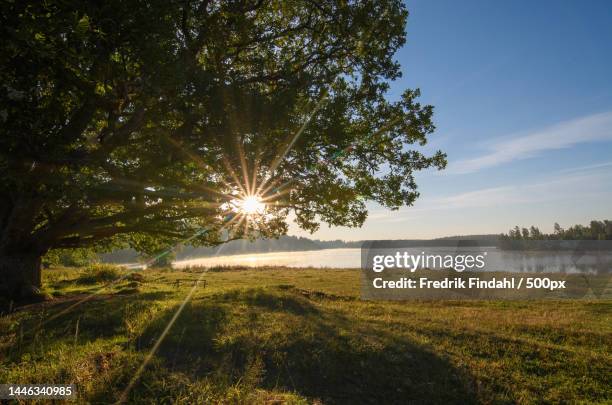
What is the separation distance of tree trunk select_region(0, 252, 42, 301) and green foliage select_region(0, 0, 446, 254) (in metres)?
0.54

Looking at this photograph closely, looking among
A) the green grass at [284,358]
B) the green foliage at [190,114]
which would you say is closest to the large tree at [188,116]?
the green foliage at [190,114]

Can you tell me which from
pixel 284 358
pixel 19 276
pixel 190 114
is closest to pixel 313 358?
pixel 284 358

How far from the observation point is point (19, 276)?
15.9 metres

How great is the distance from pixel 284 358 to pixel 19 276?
13.6 meters

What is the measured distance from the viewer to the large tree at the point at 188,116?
27.5 feet

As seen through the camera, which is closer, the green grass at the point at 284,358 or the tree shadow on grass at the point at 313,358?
the green grass at the point at 284,358

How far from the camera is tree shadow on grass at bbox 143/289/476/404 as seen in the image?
295 inches

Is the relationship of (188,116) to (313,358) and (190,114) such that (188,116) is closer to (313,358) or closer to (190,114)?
(190,114)

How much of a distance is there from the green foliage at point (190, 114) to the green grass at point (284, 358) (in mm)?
3745

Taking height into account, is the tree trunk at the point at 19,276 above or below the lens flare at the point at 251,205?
below

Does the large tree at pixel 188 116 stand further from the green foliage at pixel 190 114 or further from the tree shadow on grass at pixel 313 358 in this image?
the tree shadow on grass at pixel 313 358

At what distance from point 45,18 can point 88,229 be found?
9.12 metres

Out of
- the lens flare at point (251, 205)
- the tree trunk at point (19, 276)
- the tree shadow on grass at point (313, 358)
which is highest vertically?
the lens flare at point (251, 205)

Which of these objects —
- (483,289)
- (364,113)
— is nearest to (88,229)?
(364,113)
